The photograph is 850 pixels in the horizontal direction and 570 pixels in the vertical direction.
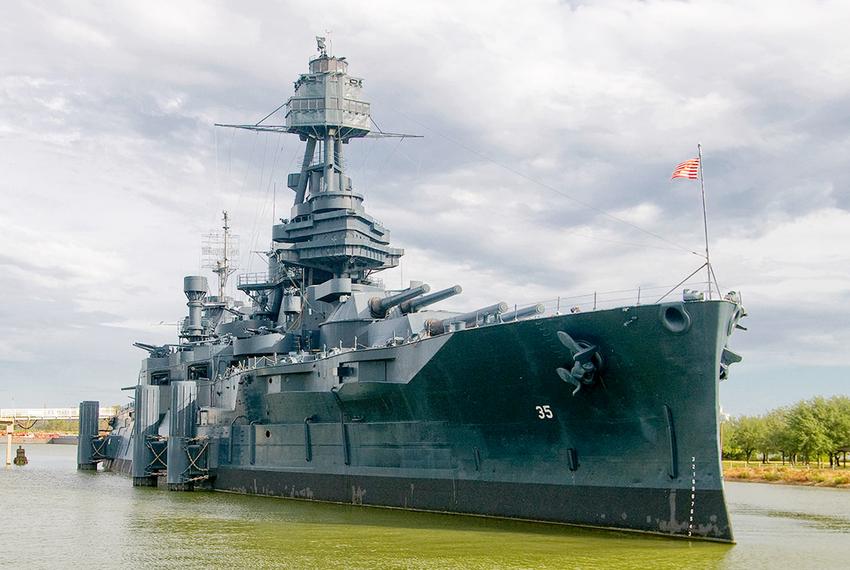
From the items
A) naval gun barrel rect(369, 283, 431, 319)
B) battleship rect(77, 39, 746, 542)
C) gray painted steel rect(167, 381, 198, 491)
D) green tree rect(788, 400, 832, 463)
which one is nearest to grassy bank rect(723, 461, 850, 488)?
green tree rect(788, 400, 832, 463)

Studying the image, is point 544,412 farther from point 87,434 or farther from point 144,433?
point 87,434

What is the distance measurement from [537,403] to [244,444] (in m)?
15.0

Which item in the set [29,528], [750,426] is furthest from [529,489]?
[750,426]

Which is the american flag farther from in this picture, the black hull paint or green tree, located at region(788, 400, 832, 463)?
green tree, located at region(788, 400, 832, 463)

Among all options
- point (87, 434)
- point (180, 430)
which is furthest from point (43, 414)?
point (180, 430)

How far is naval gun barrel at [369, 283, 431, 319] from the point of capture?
25.9 m

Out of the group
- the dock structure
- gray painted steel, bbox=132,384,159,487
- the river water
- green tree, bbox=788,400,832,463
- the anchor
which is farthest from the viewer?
the dock structure

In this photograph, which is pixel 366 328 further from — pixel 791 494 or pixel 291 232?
pixel 791 494

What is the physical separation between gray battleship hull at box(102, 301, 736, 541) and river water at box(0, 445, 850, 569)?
0.59 meters

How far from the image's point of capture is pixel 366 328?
92.5 ft

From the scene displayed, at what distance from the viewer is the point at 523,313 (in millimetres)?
21453

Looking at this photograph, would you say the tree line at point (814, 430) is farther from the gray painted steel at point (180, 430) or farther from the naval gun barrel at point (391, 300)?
the gray painted steel at point (180, 430)

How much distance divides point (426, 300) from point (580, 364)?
302 inches

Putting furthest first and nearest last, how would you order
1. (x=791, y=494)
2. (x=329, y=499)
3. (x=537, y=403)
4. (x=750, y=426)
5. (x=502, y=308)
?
1. (x=750, y=426)
2. (x=791, y=494)
3. (x=329, y=499)
4. (x=502, y=308)
5. (x=537, y=403)
